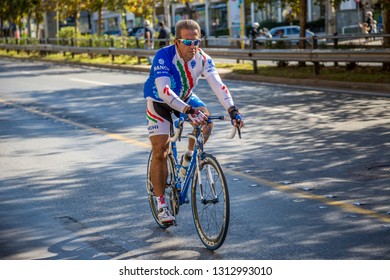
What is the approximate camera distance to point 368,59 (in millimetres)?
20797

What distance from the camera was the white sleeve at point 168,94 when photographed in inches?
253

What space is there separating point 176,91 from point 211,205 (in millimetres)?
1008

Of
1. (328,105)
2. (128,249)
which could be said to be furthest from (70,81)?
(128,249)

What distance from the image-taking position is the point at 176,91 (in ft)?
22.5

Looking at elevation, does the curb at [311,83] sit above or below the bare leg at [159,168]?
below

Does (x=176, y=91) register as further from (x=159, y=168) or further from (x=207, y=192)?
(x=207, y=192)

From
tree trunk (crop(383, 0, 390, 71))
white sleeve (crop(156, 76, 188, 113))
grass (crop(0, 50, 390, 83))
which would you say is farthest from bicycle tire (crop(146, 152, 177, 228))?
tree trunk (crop(383, 0, 390, 71))

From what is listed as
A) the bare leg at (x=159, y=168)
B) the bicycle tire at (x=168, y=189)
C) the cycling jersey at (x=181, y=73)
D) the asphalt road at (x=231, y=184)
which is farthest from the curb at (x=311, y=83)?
the cycling jersey at (x=181, y=73)

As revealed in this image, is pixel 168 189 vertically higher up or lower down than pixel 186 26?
lower down

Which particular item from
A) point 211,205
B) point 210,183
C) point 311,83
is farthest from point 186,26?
point 311,83

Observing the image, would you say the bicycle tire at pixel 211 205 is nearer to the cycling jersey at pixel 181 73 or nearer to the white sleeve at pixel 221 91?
the white sleeve at pixel 221 91

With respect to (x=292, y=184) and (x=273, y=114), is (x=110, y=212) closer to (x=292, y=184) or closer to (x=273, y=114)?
(x=292, y=184)

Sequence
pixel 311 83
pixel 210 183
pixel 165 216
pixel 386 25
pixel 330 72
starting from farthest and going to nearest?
pixel 386 25 → pixel 330 72 → pixel 311 83 → pixel 165 216 → pixel 210 183

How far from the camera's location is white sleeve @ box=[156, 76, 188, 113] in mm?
6414
